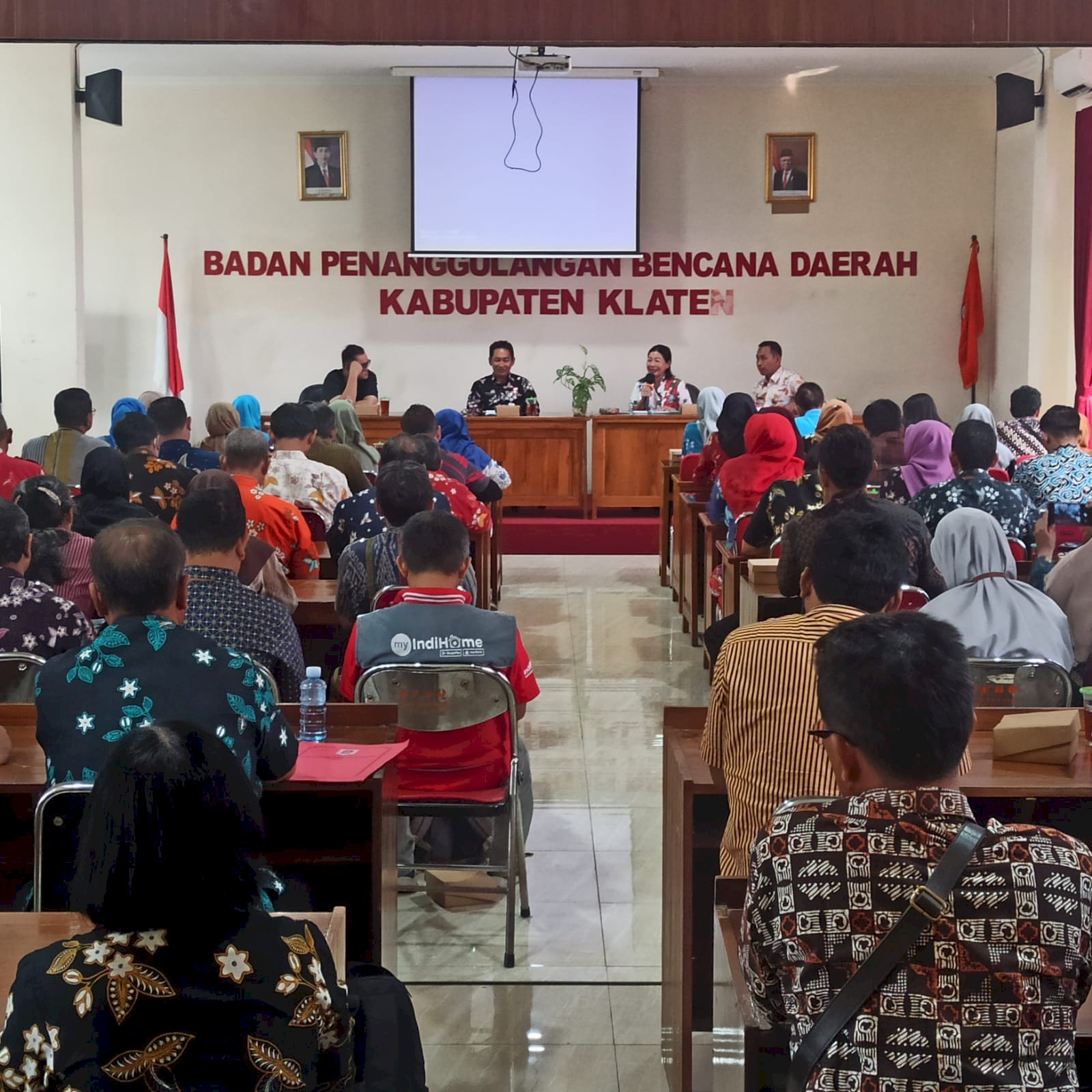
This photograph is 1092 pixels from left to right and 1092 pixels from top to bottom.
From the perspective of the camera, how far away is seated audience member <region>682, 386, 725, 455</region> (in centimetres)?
791

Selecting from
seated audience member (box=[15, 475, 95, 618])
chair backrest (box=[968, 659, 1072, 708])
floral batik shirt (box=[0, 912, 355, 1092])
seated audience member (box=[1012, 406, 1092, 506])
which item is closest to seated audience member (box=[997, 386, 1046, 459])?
seated audience member (box=[1012, 406, 1092, 506])

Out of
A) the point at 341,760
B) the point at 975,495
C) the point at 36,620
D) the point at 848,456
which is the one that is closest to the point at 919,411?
the point at 975,495

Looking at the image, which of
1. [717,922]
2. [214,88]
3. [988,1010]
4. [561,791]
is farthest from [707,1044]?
[214,88]

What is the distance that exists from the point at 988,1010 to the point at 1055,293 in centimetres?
1046

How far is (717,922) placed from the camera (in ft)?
6.89

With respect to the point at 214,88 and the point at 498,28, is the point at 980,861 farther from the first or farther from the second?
the point at 214,88

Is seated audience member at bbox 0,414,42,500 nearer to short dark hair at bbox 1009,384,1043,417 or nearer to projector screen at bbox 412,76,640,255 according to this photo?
short dark hair at bbox 1009,384,1043,417

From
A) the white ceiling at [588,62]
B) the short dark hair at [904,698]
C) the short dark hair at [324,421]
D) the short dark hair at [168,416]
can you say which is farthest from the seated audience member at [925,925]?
the white ceiling at [588,62]

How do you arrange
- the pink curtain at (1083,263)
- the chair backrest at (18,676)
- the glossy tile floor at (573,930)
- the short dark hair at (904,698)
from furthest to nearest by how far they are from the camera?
the pink curtain at (1083,263) < the chair backrest at (18,676) < the glossy tile floor at (573,930) < the short dark hair at (904,698)

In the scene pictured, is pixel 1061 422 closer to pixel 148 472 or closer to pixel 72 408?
pixel 148 472

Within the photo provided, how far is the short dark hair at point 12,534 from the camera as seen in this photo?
3.69 metres

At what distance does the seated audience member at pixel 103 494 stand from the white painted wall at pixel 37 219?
16.7 feet

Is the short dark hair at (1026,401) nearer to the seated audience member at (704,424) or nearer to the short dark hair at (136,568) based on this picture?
the seated audience member at (704,424)

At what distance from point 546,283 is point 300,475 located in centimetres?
629
